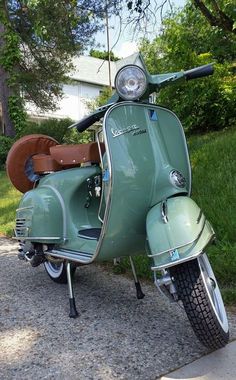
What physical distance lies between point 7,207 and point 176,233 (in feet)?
23.4

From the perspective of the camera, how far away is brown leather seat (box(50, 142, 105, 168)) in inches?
152

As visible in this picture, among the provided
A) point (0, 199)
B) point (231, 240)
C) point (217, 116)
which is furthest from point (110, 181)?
point (0, 199)

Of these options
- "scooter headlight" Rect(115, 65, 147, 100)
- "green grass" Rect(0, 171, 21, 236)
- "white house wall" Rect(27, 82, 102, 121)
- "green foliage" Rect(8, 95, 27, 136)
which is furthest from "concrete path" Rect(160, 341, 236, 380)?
"white house wall" Rect(27, 82, 102, 121)

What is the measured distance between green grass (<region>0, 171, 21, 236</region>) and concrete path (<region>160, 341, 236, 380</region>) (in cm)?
468

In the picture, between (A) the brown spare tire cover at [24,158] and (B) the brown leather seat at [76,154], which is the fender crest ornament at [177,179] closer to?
(B) the brown leather seat at [76,154]

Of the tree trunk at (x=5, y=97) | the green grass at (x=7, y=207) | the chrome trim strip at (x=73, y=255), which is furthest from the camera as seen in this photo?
the tree trunk at (x=5, y=97)

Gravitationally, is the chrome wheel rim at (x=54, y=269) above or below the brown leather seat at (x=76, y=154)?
below

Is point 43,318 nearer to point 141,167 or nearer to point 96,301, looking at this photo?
point 96,301

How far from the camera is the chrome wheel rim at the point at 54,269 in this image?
4.36m

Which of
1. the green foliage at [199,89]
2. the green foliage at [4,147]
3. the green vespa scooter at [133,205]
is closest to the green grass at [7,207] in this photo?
the green vespa scooter at [133,205]

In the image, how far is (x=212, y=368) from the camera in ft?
8.62

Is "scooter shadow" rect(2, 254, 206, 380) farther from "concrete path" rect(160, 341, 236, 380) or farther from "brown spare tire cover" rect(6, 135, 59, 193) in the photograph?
"brown spare tire cover" rect(6, 135, 59, 193)

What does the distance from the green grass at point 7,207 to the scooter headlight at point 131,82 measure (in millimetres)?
4298

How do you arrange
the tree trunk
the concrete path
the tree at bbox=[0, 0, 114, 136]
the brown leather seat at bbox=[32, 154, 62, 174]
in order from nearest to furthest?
1. the concrete path
2. the brown leather seat at bbox=[32, 154, 62, 174]
3. the tree at bbox=[0, 0, 114, 136]
4. the tree trunk
